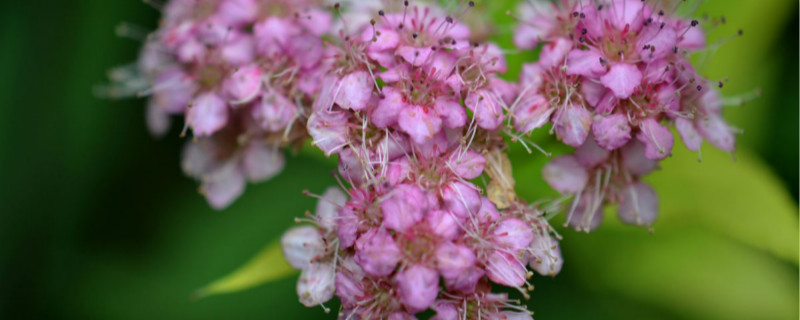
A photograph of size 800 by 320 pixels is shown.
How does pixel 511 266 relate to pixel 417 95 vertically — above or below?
below

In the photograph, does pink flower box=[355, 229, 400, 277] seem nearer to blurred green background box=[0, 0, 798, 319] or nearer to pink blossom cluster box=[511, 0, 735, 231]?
pink blossom cluster box=[511, 0, 735, 231]

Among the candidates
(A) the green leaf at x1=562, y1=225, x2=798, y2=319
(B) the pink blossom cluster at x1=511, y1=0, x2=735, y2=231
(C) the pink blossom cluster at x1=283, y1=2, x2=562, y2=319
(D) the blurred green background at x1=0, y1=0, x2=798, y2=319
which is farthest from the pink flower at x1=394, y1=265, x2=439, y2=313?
(A) the green leaf at x1=562, y1=225, x2=798, y2=319

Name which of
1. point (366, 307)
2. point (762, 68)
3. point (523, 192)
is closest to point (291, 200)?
point (523, 192)

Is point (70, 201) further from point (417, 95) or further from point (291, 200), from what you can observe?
point (417, 95)

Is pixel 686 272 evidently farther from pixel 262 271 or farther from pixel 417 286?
pixel 262 271

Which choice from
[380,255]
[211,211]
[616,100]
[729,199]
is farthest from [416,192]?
[211,211]

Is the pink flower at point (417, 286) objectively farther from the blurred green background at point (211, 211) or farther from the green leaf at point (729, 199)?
the green leaf at point (729, 199)
